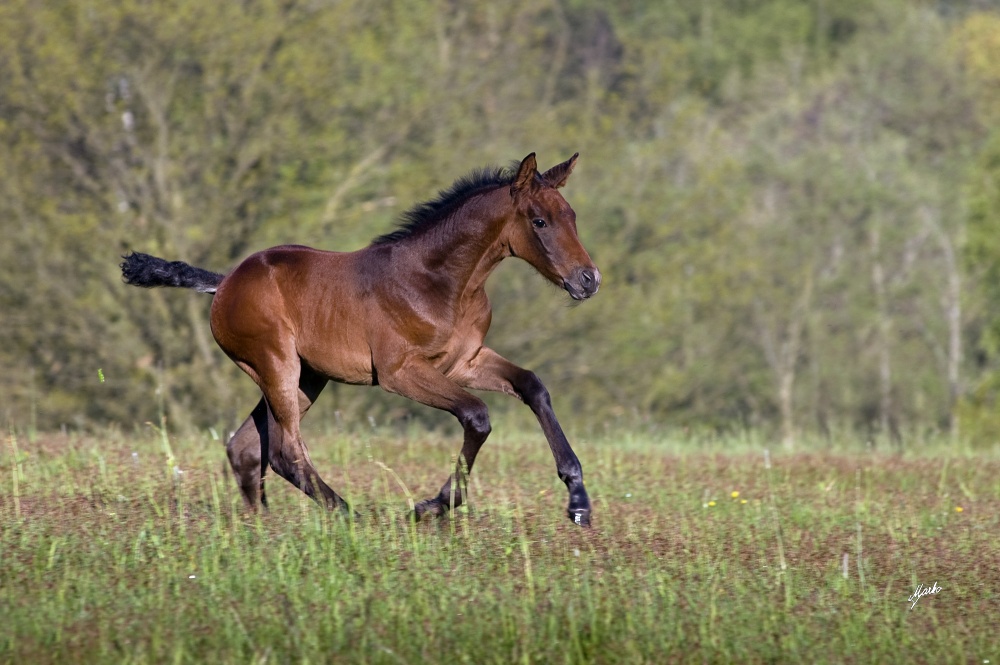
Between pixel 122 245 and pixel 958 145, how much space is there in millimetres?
33036

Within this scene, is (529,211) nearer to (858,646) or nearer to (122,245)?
(858,646)

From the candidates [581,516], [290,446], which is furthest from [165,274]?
[581,516]

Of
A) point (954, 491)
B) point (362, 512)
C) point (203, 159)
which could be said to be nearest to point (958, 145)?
point (203, 159)

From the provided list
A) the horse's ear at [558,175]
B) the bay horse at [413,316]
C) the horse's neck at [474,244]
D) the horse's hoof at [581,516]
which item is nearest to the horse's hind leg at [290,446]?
the bay horse at [413,316]

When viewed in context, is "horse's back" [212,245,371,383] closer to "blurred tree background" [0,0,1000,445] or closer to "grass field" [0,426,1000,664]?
"grass field" [0,426,1000,664]

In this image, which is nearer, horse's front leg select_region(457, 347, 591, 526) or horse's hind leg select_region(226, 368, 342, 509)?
horse's front leg select_region(457, 347, 591, 526)

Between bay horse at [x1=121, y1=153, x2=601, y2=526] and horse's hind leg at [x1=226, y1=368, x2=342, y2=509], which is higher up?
bay horse at [x1=121, y1=153, x2=601, y2=526]

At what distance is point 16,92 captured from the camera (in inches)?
749

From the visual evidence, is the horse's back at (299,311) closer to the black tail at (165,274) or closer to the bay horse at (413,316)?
the bay horse at (413,316)

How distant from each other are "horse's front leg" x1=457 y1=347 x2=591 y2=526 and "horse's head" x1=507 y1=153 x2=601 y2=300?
0.55 meters

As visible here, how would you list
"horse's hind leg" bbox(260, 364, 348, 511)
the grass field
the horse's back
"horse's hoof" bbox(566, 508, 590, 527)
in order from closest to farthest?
the grass field → "horse's hoof" bbox(566, 508, 590, 527) → "horse's hind leg" bbox(260, 364, 348, 511) → the horse's back

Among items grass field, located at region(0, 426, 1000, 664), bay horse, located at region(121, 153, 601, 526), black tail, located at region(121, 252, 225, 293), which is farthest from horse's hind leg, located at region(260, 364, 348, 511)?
black tail, located at region(121, 252, 225, 293)

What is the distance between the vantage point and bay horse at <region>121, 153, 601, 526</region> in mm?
7086

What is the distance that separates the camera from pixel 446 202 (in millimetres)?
7602
